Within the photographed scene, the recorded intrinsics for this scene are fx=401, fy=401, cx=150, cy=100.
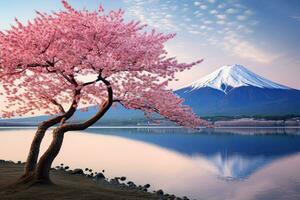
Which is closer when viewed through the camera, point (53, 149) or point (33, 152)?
point (53, 149)

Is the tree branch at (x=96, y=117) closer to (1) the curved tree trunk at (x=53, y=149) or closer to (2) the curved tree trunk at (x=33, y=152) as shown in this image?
(1) the curved tree trunk at (x=53, y=149)

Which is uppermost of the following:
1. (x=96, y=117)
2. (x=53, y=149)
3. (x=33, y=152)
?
(x=96, y=117)

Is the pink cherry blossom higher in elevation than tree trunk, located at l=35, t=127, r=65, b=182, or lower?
higher

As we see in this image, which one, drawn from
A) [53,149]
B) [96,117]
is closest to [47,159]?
[53,149]

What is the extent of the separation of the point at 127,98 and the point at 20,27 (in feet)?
16.5

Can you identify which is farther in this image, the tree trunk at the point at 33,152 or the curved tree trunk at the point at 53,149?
the tree trunk at the point at 33,152

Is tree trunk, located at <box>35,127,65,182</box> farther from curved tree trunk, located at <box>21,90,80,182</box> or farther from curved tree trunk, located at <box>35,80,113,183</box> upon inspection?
curved tree trunk, located at <box>21,90,80,182</box>

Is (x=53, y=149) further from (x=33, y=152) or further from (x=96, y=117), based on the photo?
(x=96, y=117)

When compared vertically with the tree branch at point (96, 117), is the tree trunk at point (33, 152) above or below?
below

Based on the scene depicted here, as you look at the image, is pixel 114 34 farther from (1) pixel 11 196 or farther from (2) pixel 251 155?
(2) pixel 251 155

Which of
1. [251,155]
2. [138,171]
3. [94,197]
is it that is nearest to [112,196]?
[94,197]

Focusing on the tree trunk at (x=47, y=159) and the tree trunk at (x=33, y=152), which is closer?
the tree trunk at (x=47, y=159)

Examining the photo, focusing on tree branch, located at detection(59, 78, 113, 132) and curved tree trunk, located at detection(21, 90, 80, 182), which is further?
curved tree trunk, located at detection(21, 90, 80, 182)

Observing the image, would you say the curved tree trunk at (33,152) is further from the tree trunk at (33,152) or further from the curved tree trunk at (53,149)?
the curved tree trunk at (53,149)
